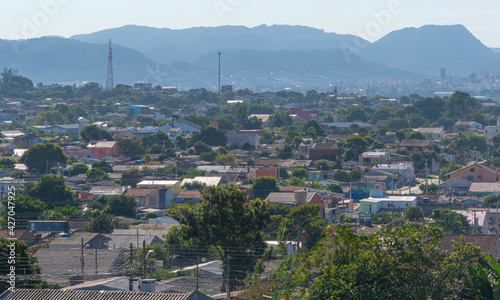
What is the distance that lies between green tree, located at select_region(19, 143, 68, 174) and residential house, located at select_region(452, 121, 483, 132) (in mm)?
27681

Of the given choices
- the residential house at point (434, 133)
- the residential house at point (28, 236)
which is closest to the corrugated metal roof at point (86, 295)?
the residential house at point (28, 236)

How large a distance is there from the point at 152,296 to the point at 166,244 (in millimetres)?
6055

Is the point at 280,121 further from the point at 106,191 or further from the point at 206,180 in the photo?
the point at 106,191

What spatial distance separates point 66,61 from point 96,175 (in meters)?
145

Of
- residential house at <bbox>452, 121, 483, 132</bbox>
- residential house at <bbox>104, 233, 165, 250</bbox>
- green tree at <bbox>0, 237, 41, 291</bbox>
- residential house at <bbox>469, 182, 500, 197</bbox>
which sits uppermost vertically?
green tree at <bbox>0, 237, 41, 291</bbox>

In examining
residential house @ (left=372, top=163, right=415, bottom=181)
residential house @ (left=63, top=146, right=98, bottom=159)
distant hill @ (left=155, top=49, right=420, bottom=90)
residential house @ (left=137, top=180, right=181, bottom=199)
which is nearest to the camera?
residential house @ (left=137, top=180, right=181, bottom=199)

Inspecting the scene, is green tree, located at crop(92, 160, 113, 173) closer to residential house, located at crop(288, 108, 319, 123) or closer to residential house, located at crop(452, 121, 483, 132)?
residential house, located at crop(452, 121, 483, 132)

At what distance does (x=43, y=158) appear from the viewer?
29.8 m

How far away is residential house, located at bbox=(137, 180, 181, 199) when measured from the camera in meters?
24.9

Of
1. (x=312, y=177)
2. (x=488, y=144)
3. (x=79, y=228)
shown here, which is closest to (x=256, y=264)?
(x=79, y=228)

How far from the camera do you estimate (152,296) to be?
9.30 metres

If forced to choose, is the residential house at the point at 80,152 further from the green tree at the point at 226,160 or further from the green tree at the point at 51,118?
the green tree at the point at 51,118

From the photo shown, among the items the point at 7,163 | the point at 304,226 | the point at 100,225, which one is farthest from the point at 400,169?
the point at 304,226

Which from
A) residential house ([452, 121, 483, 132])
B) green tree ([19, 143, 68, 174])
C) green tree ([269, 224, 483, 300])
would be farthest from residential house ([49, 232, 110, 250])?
residential house ([452, 121, 483, 132])
